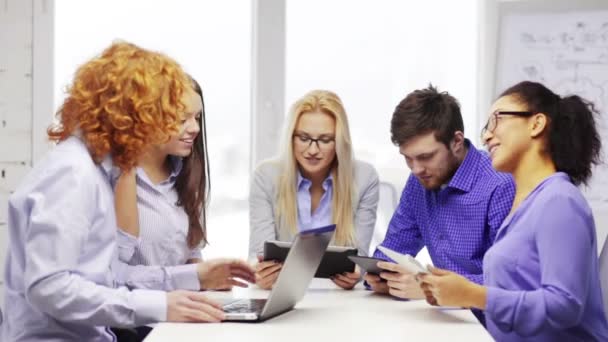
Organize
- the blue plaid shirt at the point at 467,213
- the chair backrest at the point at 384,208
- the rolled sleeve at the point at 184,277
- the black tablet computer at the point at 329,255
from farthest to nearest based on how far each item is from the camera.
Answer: the chair backrest at the point at 384,208
the blue plaid shirt at the point at 467,213
the black tablet computer at the point at 329,255
the rolled sleeve at the point at 184,277

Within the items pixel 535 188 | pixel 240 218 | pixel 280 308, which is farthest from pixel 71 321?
pixel 240 218

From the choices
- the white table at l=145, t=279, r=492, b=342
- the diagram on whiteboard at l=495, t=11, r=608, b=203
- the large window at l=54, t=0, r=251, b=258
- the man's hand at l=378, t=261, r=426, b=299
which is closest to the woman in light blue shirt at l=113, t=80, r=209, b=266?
the white table at l=145, t=279, r=492, b=342

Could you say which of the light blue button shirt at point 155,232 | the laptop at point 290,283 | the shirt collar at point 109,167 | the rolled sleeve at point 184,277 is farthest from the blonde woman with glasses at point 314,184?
the shirt collar at point 109,167

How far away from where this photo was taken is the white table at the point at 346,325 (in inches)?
65.7

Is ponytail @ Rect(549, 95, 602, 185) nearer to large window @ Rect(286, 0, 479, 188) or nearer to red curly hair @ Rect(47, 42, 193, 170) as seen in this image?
red curly hair @ Rect(47, 42, 193, 170)

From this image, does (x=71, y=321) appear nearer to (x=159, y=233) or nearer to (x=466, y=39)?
(x=159, y=233)

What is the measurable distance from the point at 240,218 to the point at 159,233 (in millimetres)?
1787

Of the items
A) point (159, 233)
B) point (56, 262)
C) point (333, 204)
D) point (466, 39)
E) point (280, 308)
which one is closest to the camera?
point (56, 262)

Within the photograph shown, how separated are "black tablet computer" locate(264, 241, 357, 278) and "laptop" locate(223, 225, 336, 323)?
0.73ft

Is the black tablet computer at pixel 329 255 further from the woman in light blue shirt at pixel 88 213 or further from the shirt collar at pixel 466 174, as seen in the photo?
the woman in light blue shirt at pixel 88 213

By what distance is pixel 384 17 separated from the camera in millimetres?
4094

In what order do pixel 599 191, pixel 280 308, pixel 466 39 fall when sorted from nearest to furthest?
pixel 280 308 < pixel 599 191 < pixel 466 39

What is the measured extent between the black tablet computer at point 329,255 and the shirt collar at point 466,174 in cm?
43

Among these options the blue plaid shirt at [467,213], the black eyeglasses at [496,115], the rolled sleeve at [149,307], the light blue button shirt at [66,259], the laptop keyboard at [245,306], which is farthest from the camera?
the blue plaid shirt at [467,213]
